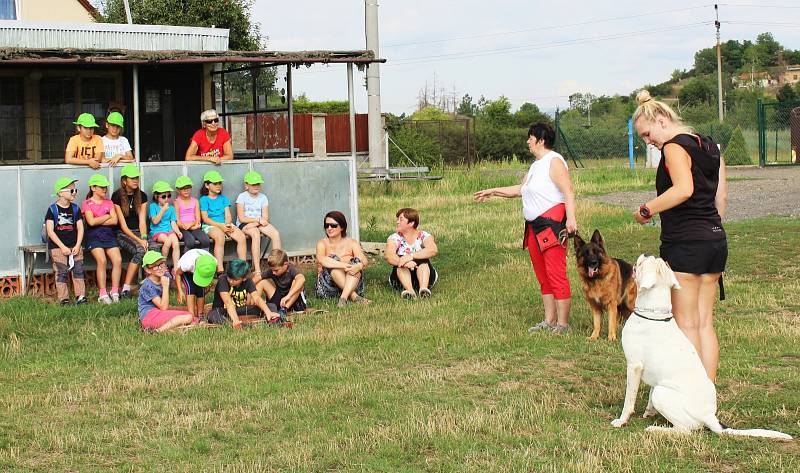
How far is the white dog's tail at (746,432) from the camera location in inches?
240

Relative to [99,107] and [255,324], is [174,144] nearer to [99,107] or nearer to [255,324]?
[99,107]

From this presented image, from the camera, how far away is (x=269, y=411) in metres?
7.14

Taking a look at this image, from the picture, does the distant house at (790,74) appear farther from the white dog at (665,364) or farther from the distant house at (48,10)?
the white dog at (665,364)

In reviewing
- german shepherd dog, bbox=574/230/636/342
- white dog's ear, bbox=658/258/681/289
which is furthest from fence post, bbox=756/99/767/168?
white dog's ear, bbox=658/258/681/289

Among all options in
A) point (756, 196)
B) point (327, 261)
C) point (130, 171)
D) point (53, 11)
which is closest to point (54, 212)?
point (130, 171)

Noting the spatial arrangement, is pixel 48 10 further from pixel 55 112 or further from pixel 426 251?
pixel 426 251

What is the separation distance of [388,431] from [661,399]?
63.2 inches

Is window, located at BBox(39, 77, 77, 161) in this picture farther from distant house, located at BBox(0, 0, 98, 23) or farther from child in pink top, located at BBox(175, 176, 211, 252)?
child in pink top, located at BBox(175, 176, 211, 252)

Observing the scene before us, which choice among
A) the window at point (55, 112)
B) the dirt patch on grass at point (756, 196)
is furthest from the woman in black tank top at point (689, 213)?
the window at point (55, 112)

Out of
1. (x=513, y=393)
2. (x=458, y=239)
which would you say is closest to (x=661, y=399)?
(x=513, y=393)

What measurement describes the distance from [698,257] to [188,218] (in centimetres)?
748

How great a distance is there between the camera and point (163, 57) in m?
13.2

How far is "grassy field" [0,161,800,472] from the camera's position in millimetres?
6102

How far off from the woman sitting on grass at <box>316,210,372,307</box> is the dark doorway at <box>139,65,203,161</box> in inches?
270
